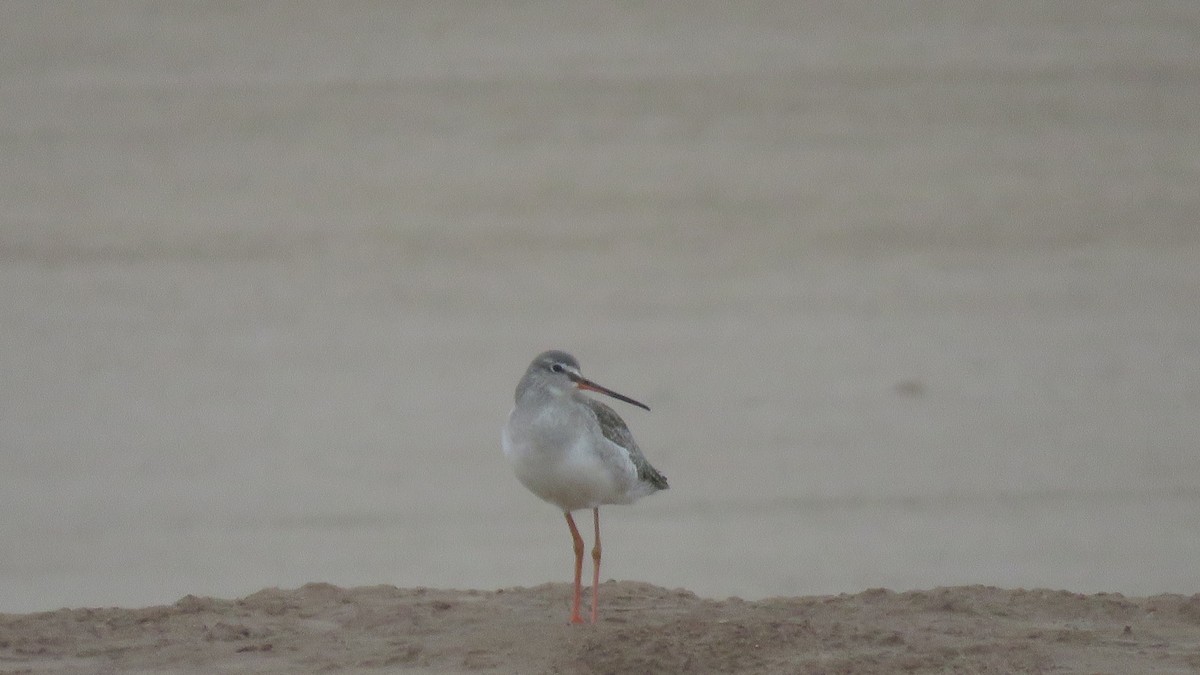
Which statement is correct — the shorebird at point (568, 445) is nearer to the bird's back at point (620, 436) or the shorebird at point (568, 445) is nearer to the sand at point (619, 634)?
the bird's back at point (620, 436)

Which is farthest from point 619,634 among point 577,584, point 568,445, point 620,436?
point 620,436

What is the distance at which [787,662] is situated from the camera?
19.1 feet

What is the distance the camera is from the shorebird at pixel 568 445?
6445 mm

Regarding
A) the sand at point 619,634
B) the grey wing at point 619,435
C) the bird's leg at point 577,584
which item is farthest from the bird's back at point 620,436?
the sand at point 619,634

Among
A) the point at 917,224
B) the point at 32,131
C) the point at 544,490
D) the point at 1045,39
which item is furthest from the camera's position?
the point at 1045,39

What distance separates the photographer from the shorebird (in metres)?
6.45

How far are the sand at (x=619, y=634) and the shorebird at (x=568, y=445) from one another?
0.39m

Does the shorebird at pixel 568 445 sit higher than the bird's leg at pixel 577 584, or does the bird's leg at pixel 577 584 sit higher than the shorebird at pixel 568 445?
the shorebird at pixel 568 445

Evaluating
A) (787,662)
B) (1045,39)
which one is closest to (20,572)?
(787,662)

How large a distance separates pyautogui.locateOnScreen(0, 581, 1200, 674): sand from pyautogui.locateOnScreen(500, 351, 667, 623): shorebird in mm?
392

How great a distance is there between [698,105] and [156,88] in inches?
163

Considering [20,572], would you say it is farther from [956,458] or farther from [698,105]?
[698,105]

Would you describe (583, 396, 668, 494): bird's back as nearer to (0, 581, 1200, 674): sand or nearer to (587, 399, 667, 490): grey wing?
(587, 399, 667, 490): grey wing

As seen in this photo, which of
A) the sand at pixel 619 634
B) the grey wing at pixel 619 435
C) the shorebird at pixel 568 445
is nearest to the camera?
the sand at pixel 619 634
